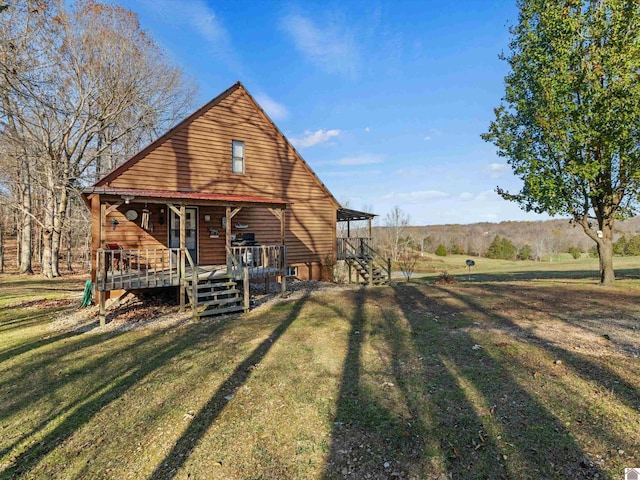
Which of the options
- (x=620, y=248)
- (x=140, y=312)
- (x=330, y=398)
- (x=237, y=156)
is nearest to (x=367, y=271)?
(x=237, y=156)

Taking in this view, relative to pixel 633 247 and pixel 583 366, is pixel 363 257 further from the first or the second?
pixel 633 247

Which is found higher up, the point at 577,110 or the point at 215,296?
the point at 577,110

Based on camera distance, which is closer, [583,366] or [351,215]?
[583,366]

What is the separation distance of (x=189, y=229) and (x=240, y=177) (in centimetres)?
306

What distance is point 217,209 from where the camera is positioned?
523 inches

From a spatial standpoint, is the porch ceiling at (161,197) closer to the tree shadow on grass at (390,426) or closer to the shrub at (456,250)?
the tree shadow on grass at (390,426)

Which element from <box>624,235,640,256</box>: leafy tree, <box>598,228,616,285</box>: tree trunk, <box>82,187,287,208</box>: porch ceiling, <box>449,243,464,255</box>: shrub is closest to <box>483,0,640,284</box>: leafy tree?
<box>598,228,616,285</box>: tree trunk

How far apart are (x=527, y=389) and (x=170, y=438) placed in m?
4.58

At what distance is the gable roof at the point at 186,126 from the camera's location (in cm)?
1122

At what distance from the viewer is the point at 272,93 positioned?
78.2 ft

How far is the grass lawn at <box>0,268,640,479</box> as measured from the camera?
11.0 feet

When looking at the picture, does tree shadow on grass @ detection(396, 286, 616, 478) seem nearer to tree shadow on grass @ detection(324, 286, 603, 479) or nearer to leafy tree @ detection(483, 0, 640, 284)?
tree shadow on grass @ detection(324, 286, 603, 479)

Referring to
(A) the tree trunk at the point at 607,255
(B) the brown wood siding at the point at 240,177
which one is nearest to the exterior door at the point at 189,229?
(B) the brown wood siding at the point at 240,177

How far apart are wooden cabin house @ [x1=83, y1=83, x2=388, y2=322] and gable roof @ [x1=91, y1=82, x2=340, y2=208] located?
4cm
